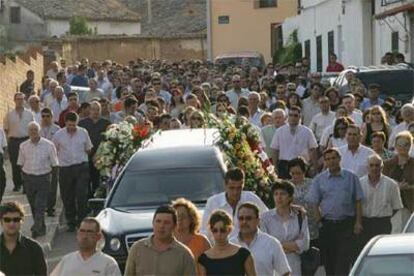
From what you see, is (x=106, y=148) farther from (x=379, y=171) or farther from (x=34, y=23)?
(x=34, y=23)

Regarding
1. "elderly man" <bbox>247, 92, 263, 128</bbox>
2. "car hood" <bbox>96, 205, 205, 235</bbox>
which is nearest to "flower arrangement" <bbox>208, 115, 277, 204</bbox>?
"car hood" <bbox>96, 205, 205, 235</bbox>

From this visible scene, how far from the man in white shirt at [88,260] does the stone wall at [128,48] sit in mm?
51793

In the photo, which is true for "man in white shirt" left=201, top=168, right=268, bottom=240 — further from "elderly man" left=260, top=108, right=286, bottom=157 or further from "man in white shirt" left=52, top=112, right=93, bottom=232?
"man in white shirt" left=52, top=112, right=93, bottom=232

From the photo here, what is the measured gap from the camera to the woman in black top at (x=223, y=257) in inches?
422

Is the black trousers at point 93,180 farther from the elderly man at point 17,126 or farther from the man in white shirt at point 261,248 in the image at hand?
the man in white shirt at point 261,248

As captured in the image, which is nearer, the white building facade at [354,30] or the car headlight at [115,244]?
the car headlight at [115,244]

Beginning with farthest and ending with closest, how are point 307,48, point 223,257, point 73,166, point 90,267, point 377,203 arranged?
point 307,48, point 73,166, point 377,203, point 90,267, point 223,257

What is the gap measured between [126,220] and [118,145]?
406cm

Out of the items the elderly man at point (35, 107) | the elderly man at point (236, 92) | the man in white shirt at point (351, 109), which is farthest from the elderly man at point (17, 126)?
the man in white shirt at point (351, 109)

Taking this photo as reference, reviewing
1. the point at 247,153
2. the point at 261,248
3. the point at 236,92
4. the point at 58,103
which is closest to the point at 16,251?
the point at 261,248

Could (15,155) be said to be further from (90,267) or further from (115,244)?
(90,267)

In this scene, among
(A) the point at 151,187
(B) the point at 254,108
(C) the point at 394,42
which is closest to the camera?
(A) the point at 151,187

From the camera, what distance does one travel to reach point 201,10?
295 feet

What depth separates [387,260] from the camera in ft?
32.9
